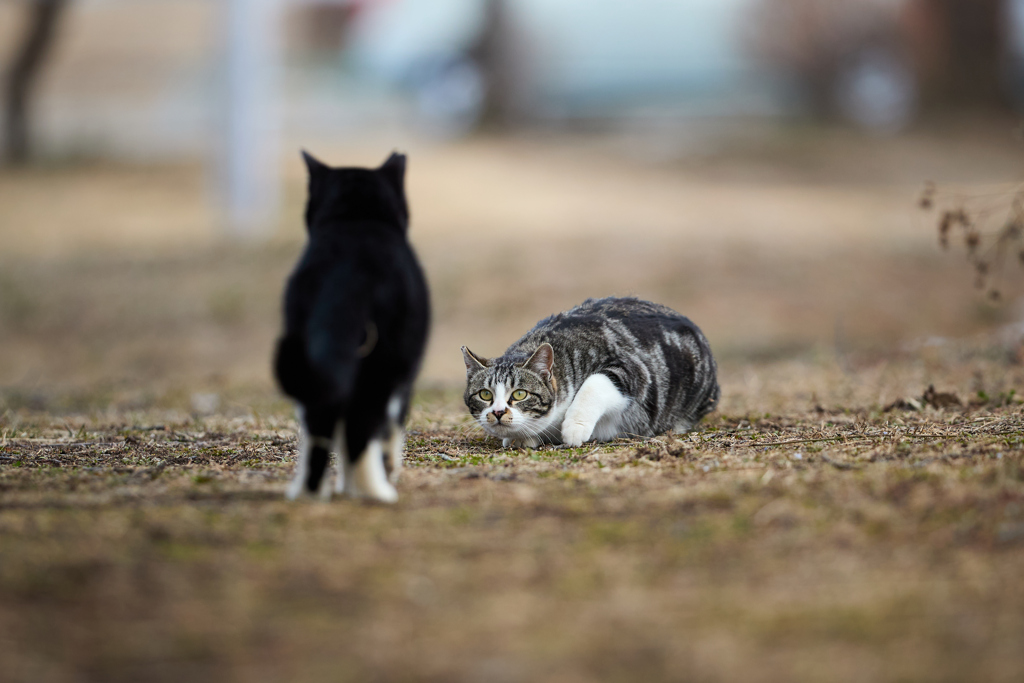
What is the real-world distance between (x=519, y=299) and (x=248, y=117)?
17.8 feet

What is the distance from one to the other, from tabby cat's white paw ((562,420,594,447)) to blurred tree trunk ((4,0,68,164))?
14297 millimetres

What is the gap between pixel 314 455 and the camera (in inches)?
134

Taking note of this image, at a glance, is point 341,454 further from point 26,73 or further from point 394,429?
point 26,73

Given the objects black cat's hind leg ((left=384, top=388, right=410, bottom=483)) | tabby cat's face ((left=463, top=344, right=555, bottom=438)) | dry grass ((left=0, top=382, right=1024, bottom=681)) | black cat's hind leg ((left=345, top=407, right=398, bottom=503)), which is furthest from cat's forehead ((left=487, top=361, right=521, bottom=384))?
black cat's hind leg ((left=345, top=407, right=398, bottom=503))

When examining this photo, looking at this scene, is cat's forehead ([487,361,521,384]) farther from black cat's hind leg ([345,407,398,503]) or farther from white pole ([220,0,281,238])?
white pole ([220,0,281,238])

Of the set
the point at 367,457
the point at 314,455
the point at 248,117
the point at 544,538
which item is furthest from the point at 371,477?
the point at 248,117

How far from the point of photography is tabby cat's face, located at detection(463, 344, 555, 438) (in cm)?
458

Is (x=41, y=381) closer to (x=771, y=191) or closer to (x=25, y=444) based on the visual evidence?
(x=25, y=444)

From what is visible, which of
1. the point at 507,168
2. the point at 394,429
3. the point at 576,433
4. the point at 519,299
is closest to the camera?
the point at 394,429

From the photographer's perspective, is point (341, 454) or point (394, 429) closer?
point (341, 454)

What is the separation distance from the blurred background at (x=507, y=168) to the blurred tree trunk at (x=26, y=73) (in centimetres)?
5

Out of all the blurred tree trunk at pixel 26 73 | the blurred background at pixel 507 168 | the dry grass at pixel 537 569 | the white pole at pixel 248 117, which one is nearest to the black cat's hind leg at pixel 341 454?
the dry grass at pixel 537 569

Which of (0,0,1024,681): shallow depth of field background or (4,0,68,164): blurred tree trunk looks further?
(4,0,68,164): blurred tree trunk

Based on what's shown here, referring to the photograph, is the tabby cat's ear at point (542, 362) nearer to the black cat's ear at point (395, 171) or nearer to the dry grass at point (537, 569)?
the dry grass at point (537, 569)
